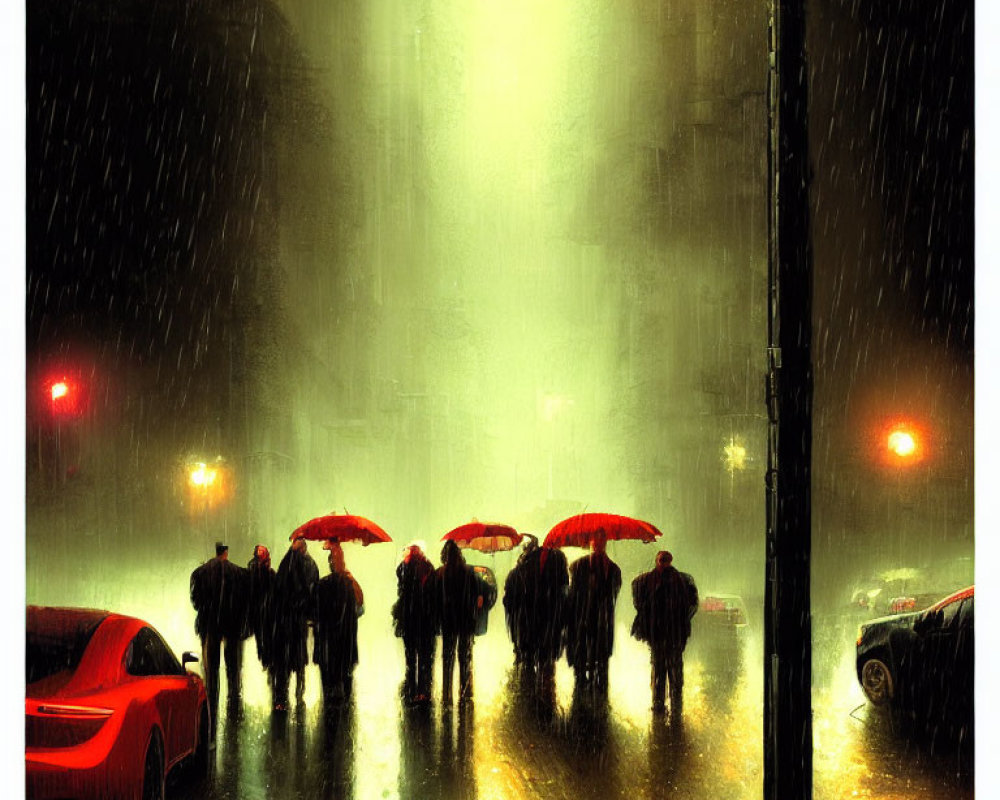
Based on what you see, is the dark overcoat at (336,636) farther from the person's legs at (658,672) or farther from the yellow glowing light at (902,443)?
the yellow glowing light at (902,443)

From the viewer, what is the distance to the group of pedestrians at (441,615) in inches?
220

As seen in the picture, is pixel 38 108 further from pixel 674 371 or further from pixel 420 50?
pixel 674 371

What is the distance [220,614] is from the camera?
557 centimetres

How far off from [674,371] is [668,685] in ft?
6.74

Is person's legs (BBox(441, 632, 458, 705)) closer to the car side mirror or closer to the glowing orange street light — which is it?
the car side mirror

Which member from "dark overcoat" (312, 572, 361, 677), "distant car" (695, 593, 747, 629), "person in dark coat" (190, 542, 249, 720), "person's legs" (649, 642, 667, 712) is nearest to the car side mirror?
"distant car" (695, 593, 747, 629)

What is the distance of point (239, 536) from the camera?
5.57 meters

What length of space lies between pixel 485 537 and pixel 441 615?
22.6 inches

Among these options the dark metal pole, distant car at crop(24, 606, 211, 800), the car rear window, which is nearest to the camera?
the dark metal pole

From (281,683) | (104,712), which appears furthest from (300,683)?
(104,712)

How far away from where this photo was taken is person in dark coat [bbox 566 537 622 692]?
223 inches

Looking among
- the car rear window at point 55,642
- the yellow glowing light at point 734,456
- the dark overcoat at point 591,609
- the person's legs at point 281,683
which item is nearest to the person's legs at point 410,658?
the person's legs at point 281,683

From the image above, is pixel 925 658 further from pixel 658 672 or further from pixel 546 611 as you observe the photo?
pixel 546 611
